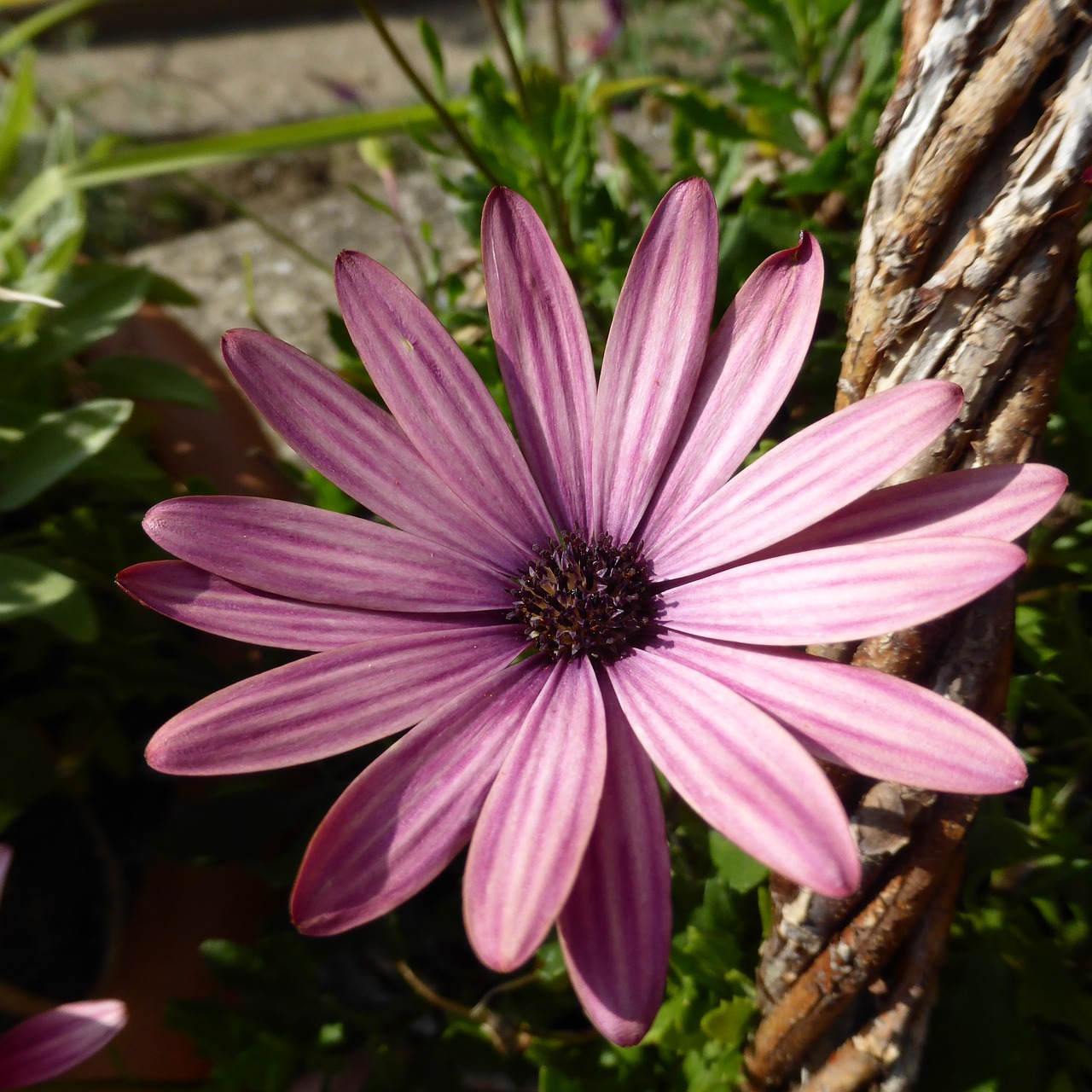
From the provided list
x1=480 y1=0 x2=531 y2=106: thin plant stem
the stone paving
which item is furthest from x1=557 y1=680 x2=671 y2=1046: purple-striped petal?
the stone paving

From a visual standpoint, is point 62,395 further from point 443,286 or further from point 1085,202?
point 1085,202

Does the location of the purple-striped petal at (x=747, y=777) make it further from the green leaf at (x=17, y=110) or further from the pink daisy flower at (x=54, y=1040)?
the green leaf at (x=17, y=110)

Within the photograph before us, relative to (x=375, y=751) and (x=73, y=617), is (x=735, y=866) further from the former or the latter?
(x=73, y=617)

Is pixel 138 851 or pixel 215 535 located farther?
pixel 138 851

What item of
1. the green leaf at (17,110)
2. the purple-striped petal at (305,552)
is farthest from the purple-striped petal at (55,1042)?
the green leaf at (17,110)

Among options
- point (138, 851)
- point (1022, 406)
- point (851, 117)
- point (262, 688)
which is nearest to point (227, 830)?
point (138, 851)

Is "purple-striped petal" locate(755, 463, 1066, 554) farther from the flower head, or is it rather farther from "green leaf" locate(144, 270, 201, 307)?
"green leaf" locate(144, 270, 201, 307)

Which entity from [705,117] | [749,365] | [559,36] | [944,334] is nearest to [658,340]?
[749,365]
